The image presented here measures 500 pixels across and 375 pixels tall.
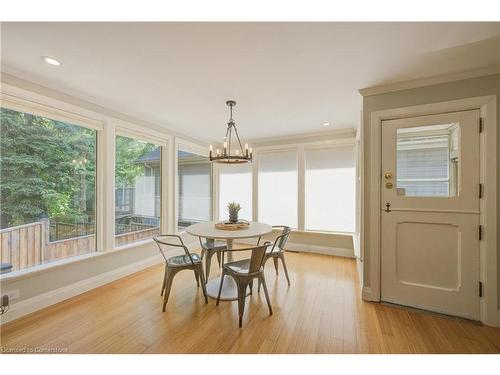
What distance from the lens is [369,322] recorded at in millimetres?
2006

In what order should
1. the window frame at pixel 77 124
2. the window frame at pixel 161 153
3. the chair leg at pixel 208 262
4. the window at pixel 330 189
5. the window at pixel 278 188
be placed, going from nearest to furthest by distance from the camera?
the window frame at pixel 77 124 < the chair leg at pixel 208 262 < the window frame at pixel 161 153 < the window at pixel 330 189 < the window at pixel 278 188

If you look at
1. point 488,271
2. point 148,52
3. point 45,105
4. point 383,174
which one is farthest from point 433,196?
point 45,105

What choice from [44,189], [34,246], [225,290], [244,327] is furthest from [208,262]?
[44,189]

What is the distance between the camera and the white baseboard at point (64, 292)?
6.74 ft

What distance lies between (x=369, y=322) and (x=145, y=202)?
11.5 feet

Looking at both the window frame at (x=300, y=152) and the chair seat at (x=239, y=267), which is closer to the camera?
the chair seat at (x=239, y=267)

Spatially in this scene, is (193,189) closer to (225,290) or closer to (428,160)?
(225,290)

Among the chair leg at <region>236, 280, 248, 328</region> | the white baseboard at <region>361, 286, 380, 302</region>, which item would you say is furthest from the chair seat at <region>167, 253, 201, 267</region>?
the white baseboard at <region>361, 286, 380, 302</region>

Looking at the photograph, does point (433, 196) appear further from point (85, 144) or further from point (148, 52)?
point (85, 144)

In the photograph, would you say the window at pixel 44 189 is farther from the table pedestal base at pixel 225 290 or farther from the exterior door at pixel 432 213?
the exterior door at pixel 432 213

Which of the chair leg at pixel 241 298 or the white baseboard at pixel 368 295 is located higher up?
the chair leg at pixel 241 298

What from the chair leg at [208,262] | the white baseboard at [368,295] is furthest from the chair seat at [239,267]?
the white baseboard at [368,295]

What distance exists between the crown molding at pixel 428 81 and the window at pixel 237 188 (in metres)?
3.05

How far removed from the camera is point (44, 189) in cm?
243
